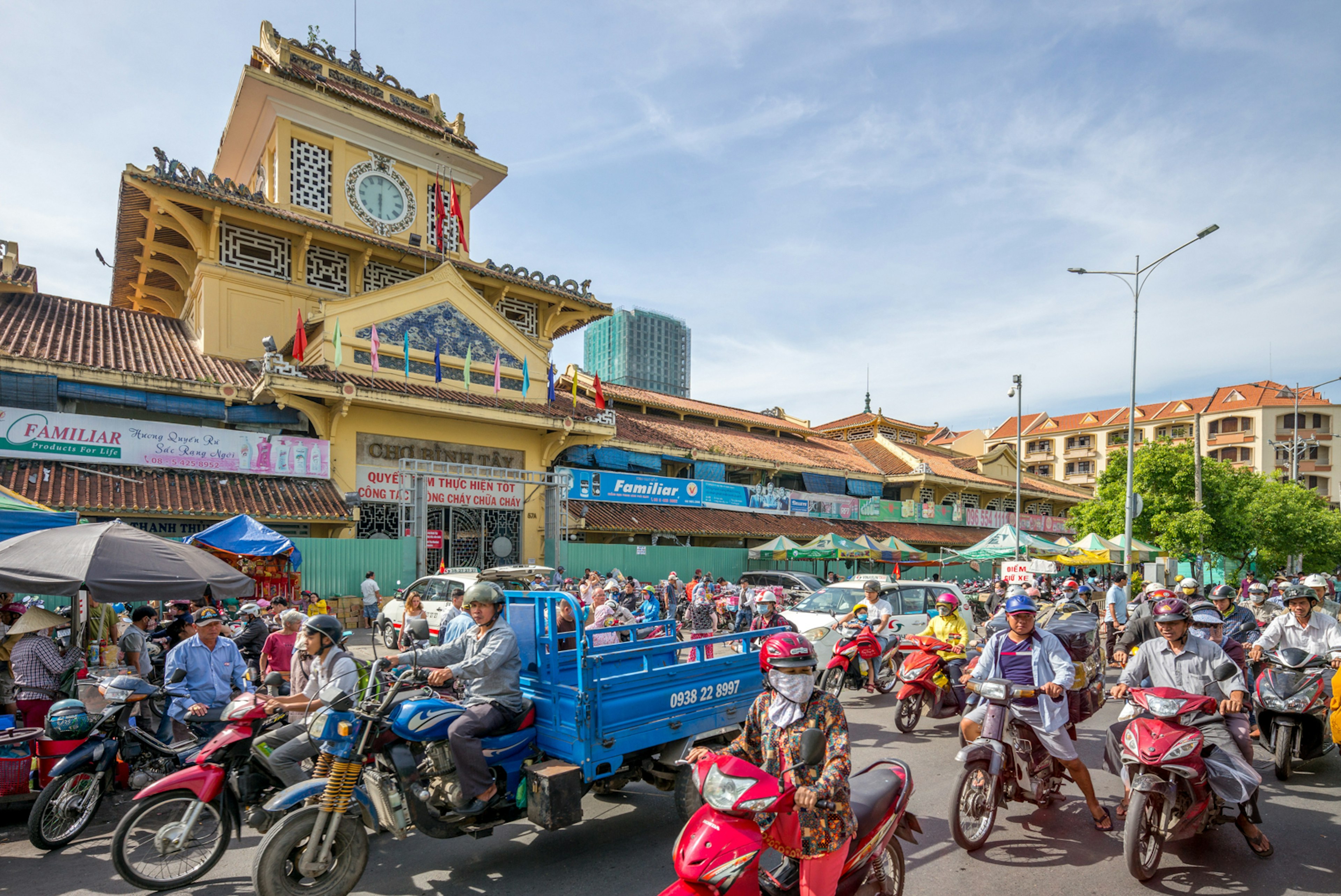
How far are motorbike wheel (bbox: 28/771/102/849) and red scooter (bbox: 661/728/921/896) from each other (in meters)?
4.79

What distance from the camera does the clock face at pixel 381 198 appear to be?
2192 centimetres

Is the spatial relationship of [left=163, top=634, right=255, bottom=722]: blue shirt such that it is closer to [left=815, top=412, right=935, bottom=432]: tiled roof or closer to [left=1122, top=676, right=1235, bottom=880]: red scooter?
[left=1122, top=676, right=1235, bottom=880]: red scooter

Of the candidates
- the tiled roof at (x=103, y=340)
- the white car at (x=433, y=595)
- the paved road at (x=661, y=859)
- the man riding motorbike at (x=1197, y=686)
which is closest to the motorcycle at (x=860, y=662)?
the paved road at (x=661, y=859)

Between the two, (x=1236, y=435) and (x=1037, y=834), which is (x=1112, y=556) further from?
(x=1236, y=435)

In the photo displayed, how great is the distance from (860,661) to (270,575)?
11160mm

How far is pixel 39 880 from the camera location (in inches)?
197

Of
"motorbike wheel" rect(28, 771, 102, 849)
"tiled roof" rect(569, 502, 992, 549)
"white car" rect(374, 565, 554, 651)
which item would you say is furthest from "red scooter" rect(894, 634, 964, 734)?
"tiled roof" rect(569, 502, 992, 549)

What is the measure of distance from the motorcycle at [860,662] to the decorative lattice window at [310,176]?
1763 centimetres

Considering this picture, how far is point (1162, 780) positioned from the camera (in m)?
4.88

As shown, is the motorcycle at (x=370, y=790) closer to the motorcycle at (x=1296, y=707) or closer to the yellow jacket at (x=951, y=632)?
the yellow jacket at (x=951, y=632)

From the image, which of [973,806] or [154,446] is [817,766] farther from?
[154,446]

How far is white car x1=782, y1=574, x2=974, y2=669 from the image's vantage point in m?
12.3

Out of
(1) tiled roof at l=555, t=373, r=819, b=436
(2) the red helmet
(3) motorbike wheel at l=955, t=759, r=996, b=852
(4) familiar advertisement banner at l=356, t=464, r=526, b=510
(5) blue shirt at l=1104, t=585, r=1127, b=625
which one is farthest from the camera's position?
(1) tiled roof at l=555, t=373, r=819, b=436

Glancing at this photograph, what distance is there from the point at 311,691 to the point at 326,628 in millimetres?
517
